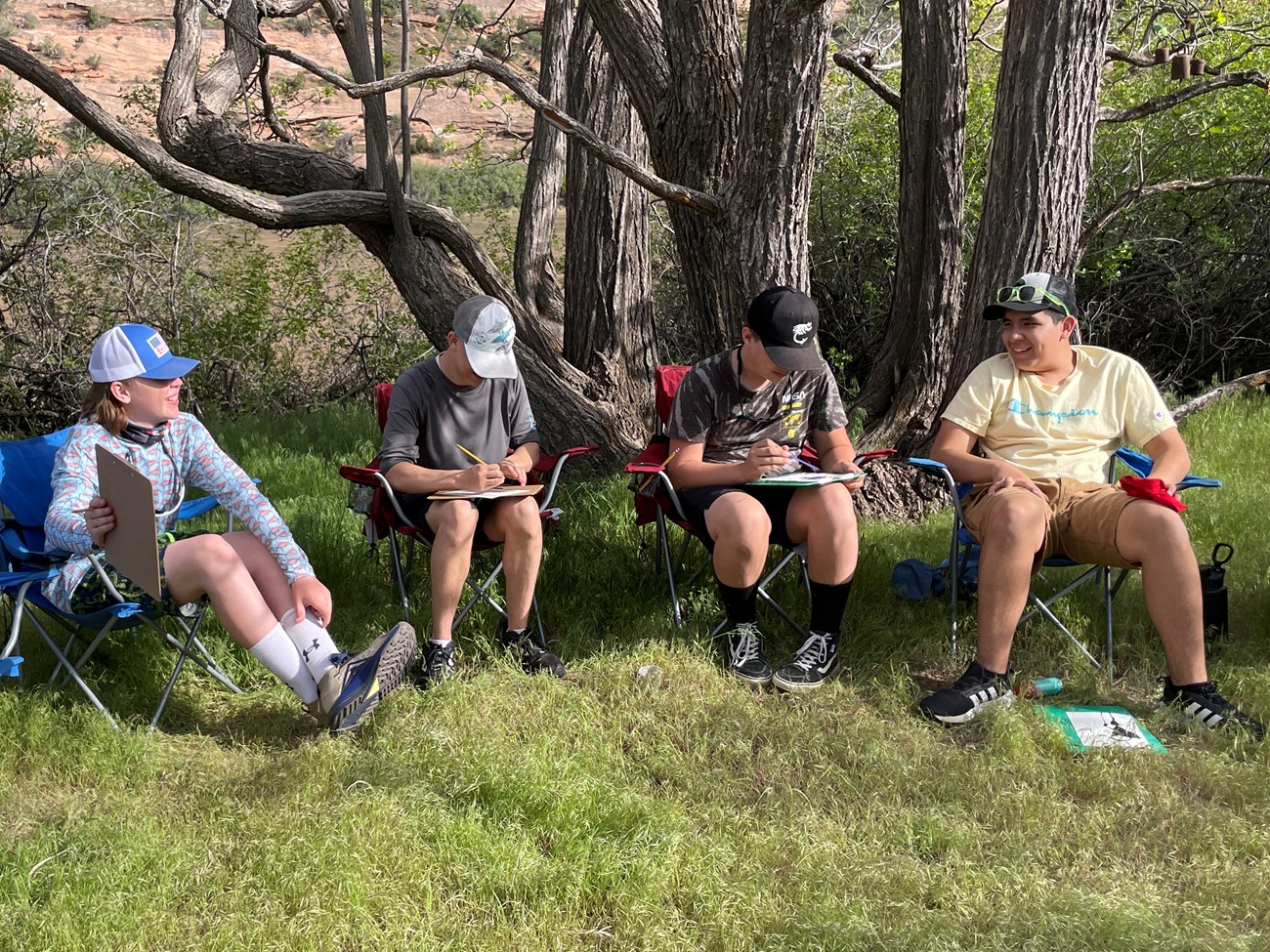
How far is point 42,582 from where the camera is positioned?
3.28 metres

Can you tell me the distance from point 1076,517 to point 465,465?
1.84m

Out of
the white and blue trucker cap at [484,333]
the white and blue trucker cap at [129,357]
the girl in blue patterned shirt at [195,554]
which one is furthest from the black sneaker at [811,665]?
the white and blue trucker cap at [129,357]

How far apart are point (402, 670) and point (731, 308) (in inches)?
86.0

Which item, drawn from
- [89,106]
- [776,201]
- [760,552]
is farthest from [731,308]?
[89,106]

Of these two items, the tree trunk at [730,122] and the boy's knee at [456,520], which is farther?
the tree trunk at [730,122]

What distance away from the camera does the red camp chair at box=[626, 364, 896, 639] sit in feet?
12.5

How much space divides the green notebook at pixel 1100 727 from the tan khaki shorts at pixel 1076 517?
1.39 ft

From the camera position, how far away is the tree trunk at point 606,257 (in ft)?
19.2

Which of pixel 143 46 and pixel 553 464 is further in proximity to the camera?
pixel 143 46

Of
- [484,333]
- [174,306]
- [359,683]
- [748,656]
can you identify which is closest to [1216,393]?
[748,656]

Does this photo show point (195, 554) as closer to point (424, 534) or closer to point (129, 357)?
point (129, 357)

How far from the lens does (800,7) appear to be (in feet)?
14.0

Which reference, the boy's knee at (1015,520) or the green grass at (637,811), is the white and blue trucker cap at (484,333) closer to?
the green grass at (637,811)

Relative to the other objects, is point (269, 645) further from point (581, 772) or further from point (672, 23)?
point (672, 23)
